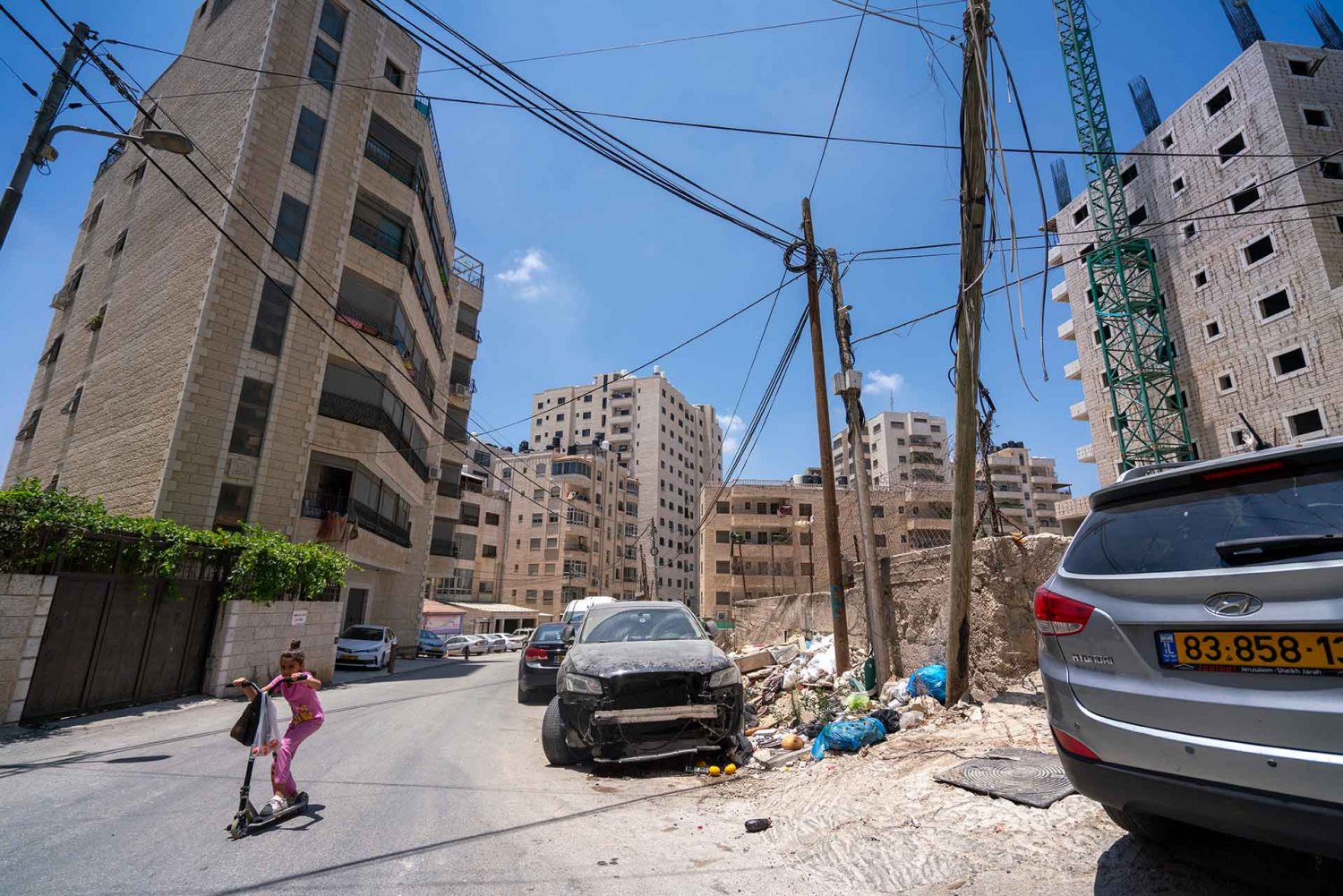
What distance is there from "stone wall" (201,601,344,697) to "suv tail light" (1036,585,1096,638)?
1438 cm

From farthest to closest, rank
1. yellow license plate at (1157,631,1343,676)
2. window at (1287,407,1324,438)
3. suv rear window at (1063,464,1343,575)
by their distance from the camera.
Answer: window at (1287,407,1324,438) → suv rear window at (1063,464,1343,575) → yellow license plate at (1157,631,1343,676)

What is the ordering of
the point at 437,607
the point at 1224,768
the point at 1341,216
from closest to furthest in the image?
the point at 1224,768
the point at 1341,216
the point at 437,607

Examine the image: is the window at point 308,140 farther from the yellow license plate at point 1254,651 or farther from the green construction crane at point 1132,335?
the green construction crane at point 1132,335

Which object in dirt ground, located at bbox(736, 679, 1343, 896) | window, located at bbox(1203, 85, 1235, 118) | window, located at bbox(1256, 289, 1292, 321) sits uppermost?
window, located at bbox(1203, 85, 1235, 118)

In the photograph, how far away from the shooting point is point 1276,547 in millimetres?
2082

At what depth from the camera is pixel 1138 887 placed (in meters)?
2.75

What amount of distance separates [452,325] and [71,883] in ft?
109

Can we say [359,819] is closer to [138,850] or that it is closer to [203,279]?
[138,850]

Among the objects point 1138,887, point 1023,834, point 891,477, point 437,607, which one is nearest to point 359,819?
point 1023,834

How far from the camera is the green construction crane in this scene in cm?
3497

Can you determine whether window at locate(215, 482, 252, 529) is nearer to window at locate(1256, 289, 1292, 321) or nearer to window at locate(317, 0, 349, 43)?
window at locate(317, 0, 349, 43)

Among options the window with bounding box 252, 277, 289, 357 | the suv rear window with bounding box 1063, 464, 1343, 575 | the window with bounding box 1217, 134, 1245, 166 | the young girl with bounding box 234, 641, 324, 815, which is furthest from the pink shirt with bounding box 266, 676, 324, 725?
the window with bounding box 1217, 134, 1245, 166

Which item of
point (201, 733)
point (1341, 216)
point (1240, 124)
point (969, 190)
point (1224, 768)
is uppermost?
point (1240, 124)

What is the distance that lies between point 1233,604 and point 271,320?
2339cm
